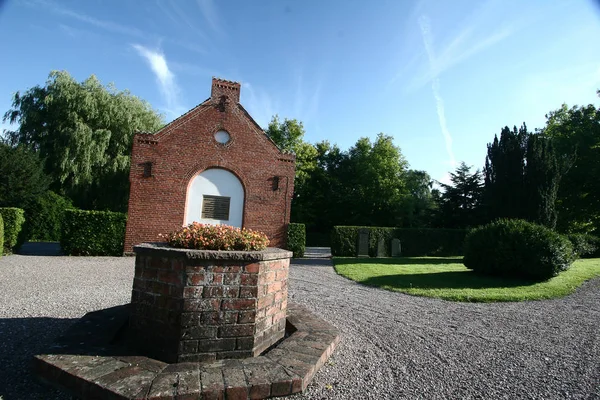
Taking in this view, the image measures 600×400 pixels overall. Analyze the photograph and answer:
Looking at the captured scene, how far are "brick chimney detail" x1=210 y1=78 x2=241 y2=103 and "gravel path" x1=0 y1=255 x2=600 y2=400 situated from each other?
1069 cm

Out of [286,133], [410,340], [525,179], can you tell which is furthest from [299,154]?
[410,340]

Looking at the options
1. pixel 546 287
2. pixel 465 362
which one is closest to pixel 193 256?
pixel 465 362

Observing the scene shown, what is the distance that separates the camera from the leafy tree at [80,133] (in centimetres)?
2388

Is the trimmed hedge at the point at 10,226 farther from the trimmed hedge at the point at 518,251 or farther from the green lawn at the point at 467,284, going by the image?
the trimmed hedge at the point at 518,251

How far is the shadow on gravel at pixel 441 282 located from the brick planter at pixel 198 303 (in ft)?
22.5

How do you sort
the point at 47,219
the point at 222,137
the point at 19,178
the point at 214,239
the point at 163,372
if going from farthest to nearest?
the point at 47,219 → the point at 19,178 → the point at 222,137 → the point at 214,239 → the point at 163,372

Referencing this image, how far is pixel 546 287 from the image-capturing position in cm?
952

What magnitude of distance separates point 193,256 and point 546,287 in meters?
10.8

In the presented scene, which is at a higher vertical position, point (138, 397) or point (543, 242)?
point (543, 242)

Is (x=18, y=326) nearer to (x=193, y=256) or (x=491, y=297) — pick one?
(x=193, y=256)

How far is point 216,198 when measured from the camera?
1573 cm

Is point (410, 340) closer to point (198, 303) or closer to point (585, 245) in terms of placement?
point (198, 303)

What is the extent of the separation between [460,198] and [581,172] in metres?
9.30

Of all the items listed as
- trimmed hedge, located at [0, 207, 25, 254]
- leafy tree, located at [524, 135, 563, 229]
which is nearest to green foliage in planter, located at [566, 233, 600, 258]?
leafy tree, located at [524, 135, 563, 229]
